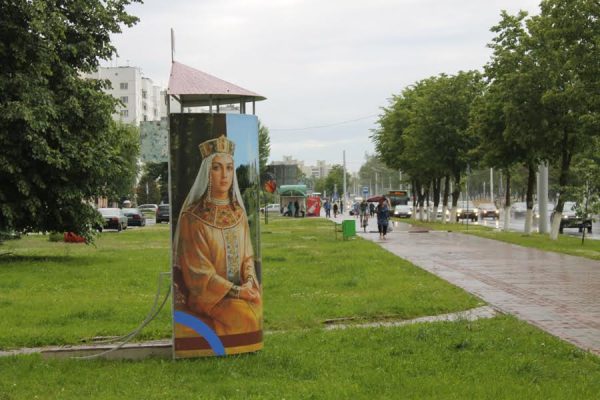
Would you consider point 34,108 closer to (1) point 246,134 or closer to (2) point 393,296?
(2) point 393,296

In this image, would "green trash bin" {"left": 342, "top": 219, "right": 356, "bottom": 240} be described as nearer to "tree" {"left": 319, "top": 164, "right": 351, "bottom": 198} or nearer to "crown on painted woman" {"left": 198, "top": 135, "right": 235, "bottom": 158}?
"crown on painted woman" {"left": 198, "top": 135, "right": 235, "bottom": 158}

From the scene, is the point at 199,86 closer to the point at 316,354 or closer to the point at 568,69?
the point at 316,354

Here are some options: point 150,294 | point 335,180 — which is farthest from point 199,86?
point 335,180

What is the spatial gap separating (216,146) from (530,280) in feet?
30.7

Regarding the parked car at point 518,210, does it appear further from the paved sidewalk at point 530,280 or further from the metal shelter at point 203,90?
the metal shelter at point 203,90

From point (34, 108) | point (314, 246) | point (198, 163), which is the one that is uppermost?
point (34, 108)

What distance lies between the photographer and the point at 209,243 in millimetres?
7902

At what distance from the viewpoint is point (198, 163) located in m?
7.95

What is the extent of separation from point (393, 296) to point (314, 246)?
1476 centimetres

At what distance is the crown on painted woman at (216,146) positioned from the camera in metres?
7.95

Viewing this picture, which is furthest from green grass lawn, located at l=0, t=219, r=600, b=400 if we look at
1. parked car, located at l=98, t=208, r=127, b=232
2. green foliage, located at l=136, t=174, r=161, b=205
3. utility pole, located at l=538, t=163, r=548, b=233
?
green foliage, located at l=136, t=174, r=161, b=205

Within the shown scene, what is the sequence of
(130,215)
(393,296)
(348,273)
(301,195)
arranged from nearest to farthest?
(393,296)
(348,273)
(130,215)
(301,195)

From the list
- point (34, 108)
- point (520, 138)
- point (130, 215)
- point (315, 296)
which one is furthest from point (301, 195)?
point (315, 296)

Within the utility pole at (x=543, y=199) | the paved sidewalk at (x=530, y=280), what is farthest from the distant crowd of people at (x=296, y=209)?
the paved sidewalk at (x=530, y=280)
